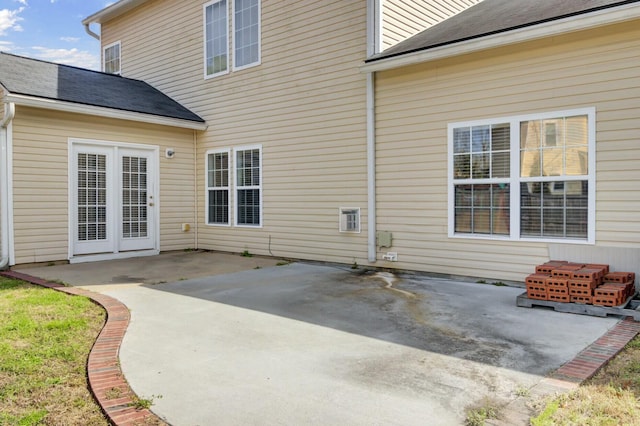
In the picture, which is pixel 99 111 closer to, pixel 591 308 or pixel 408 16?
pixel 408 16

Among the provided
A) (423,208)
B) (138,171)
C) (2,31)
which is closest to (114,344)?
(423,208)

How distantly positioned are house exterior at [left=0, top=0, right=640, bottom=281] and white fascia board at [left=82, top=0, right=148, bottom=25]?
0.89 metres

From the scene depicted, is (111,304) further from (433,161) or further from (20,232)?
(433,161)

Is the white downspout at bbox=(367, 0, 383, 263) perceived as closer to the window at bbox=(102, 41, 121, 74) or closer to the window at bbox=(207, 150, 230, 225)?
the window at bbox=(207, 150, 230, 225)

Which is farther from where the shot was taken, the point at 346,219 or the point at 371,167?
the point at 346,219

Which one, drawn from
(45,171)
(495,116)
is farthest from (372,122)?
(45,171)

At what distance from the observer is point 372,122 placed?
742 centimetres

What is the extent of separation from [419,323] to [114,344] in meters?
2.74

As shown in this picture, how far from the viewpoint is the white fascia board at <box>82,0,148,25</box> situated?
1184cm

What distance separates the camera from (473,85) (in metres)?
6.45

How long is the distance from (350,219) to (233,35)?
497 cm

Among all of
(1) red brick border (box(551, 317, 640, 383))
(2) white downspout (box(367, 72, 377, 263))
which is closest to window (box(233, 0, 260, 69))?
(2) white downspout (box(367, 72, 377, 263))

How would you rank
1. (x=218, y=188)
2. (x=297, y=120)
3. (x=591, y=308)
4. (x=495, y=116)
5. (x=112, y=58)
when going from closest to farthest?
1. (x=591, y=308)
2. (x=495, y=116)
3. (x=297, y=120)
4. (x=218, y=188)
5. (x=112, y=58)

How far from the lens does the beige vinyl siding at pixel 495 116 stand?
536cm
